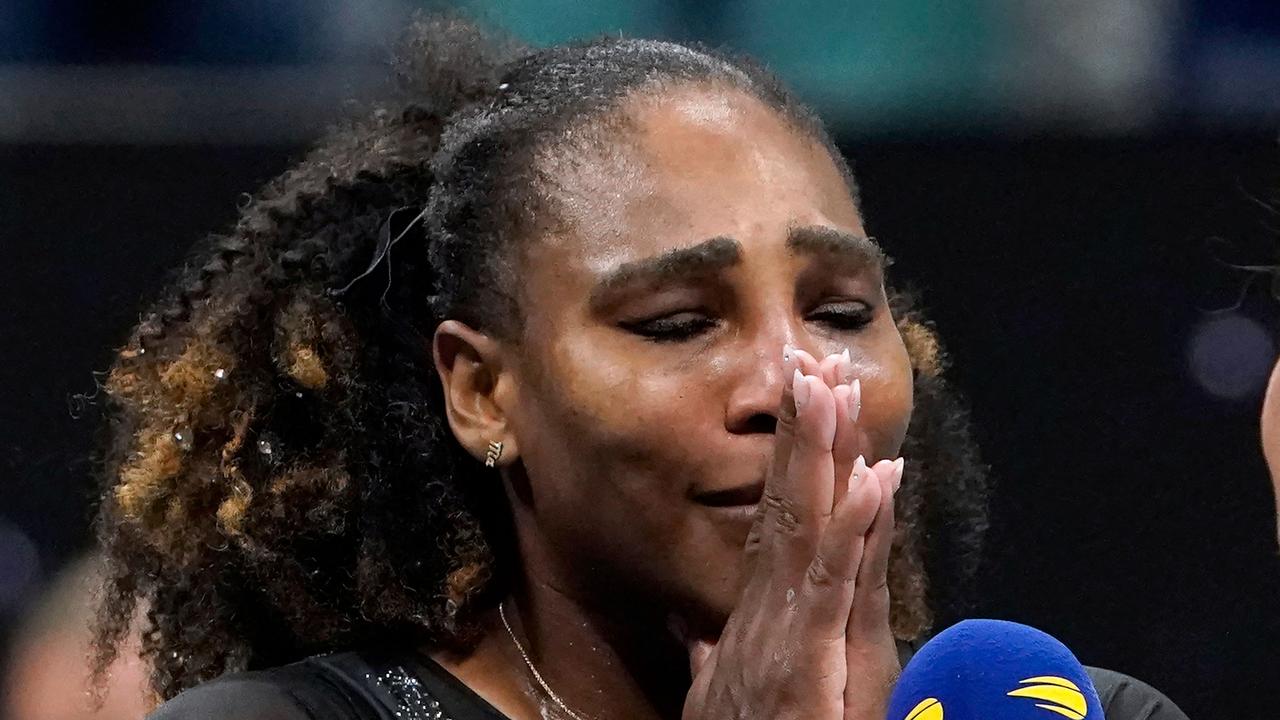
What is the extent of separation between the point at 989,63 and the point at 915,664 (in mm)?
2037

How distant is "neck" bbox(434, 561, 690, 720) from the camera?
166cm

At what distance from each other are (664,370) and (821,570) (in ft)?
0.87

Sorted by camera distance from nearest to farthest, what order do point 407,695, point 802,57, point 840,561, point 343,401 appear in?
point 840,561 < point 407,695 < point 343,401 < point 802,57

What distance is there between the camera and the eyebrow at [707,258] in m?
1.49

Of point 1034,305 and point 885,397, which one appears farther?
point 1034,305

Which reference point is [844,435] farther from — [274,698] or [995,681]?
[274,698]

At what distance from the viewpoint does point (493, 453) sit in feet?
5.41

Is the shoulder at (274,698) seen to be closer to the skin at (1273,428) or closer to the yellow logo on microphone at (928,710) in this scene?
the yellow logo on microphone at (928,710)

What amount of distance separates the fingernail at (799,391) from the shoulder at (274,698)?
0.60 meters

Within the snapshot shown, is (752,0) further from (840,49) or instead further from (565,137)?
(565,137)

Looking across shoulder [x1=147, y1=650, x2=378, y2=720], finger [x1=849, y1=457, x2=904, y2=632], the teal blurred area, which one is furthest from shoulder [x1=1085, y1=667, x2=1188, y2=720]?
the teal blurred area

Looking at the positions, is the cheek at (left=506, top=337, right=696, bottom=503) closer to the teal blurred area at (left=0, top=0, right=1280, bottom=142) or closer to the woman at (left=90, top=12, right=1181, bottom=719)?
the woman at (left=90, top=12, right=1181, bottom=719)

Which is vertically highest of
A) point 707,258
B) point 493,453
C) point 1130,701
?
point 707,258

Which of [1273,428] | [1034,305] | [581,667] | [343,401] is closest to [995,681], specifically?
[1273,428]
